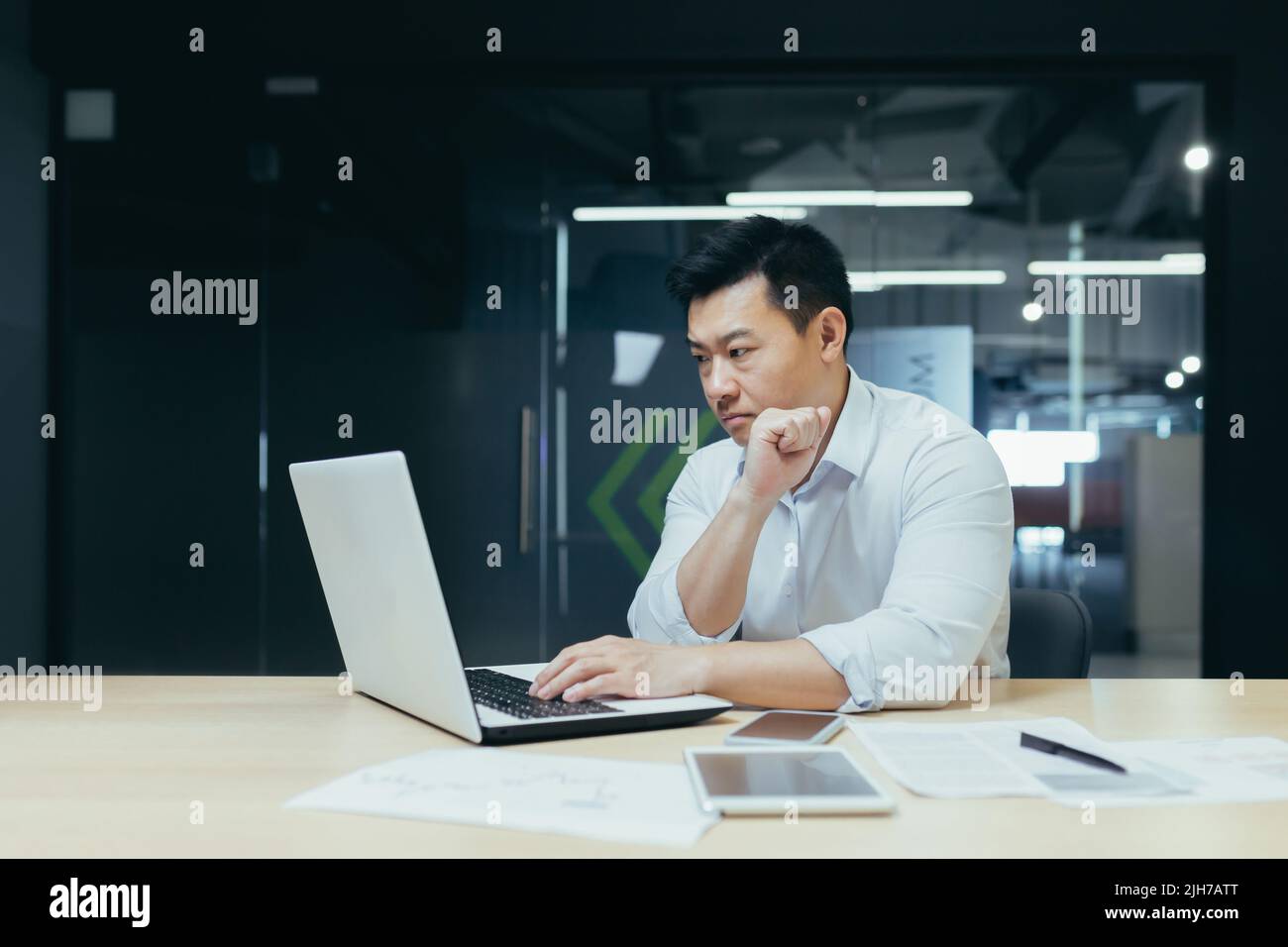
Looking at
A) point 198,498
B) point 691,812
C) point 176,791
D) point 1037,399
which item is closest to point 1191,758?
point 691,812

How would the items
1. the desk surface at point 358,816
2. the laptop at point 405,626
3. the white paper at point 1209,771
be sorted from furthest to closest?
the laptop at point 405,626 < the white paper at point 1209,771 < the desk surface at point 358,816

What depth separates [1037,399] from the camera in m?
3.62

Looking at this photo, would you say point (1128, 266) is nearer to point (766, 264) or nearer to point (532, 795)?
point (766, 264)

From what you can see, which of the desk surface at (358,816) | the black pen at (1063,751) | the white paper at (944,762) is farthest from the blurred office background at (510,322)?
the black pen at (1063,751)

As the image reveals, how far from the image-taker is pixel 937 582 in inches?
56.2

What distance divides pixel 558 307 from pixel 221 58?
150cm

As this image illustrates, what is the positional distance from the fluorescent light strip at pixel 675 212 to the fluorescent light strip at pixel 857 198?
0.03 meters

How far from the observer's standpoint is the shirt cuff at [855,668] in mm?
1290

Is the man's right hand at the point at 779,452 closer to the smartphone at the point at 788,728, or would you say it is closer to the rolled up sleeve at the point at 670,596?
the rolled up sleeve at the point at 670,596

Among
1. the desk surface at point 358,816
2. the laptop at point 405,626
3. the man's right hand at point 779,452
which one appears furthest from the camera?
the man's right hand at point 779,452

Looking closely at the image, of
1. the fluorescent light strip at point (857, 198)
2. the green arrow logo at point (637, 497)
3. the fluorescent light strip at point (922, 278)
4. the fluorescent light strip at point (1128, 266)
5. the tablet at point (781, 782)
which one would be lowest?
the tablet at point (781, 782)

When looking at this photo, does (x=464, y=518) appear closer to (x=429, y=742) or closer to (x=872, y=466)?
(x=872, y=466)

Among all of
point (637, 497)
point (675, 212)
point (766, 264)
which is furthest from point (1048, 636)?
point (675, 212)

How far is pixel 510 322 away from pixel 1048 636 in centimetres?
238
